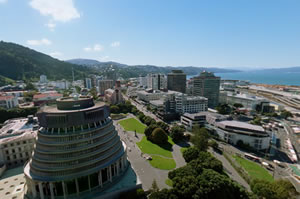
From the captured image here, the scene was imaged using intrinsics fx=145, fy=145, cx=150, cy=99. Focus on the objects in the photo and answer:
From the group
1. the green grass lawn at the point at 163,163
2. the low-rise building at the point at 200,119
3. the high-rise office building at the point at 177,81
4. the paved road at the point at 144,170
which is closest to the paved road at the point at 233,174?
the green grass lawn at the point at 163,163

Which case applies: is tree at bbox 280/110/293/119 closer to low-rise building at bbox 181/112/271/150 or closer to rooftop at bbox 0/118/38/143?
low-rise building at bbox 181/112/271/150

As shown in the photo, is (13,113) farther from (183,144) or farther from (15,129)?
(183,144)

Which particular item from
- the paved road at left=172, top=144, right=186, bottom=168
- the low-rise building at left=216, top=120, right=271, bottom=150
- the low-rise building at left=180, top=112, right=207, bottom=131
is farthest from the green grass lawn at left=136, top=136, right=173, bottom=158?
the low-rise building at left=216, top=120, right=271, bottom=150

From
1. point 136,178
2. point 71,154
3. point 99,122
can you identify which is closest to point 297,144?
point 136,178

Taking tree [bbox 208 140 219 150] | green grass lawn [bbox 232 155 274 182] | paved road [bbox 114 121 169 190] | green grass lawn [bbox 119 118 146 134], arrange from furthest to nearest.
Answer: green grass lawn [bbox 119 118 146 134]
tree [bbox 208 140 219 150]
green grass lawn [bbox 232 155 274 182]
paved road [bbox 114 121 169 190]

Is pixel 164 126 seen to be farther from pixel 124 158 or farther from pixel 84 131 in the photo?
pixel 84 131

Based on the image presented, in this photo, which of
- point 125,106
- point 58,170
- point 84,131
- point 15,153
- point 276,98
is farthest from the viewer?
point 276,98
